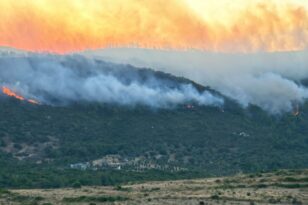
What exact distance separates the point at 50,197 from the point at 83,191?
14940mm

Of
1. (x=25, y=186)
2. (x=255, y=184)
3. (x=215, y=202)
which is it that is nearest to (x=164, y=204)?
(x=215, y=202)

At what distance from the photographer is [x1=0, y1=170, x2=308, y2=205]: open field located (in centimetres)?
13450

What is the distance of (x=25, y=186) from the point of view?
191 meters

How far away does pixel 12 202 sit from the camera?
137125 millimetres

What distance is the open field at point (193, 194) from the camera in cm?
13450

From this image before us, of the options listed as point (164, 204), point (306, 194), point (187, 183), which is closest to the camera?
point (164, 204)

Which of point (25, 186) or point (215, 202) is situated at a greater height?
→ point (25, 186)

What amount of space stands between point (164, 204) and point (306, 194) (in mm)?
28234

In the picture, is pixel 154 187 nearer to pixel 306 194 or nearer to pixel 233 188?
pixel 233 188

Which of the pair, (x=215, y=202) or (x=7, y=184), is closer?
(x=215, y=202)

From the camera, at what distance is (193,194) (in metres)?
145

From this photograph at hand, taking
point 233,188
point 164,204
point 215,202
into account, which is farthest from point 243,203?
point 233,188

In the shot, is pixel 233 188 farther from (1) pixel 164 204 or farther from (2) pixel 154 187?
(1) pixel 164 204

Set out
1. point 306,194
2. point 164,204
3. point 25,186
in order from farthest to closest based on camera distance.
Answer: point 25,186 < point 306,194 < point 164,204
